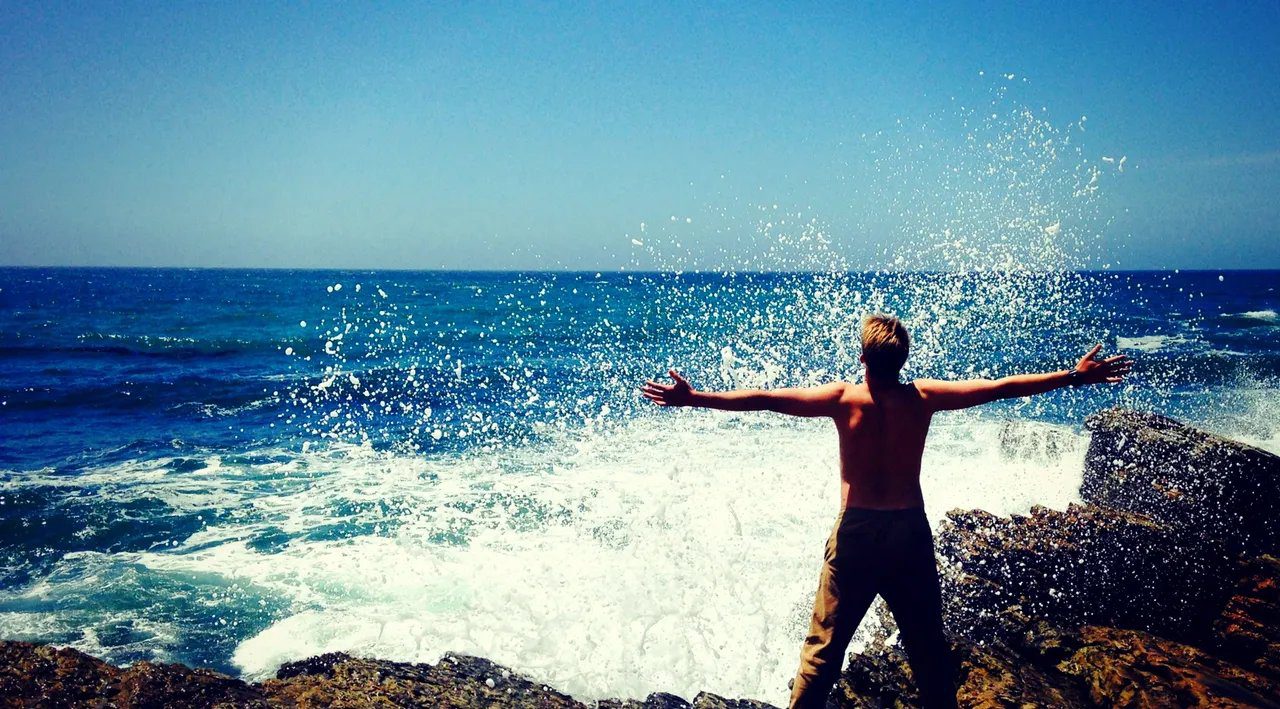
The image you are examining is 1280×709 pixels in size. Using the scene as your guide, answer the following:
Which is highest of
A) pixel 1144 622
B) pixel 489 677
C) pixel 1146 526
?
pixel 1146 526

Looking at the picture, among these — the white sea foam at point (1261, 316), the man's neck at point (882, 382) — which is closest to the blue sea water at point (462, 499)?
the man's neck at point (882, 382)

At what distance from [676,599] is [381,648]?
272 centimetres

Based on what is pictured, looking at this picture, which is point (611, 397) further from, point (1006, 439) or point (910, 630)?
point (910, 630)

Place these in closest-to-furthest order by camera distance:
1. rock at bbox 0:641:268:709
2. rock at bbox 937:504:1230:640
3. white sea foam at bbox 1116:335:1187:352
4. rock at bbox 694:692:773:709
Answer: rock at bbox 0:641:268:709 < rock at bbox 694:692:773:709 < rock at bbox 937:504:1230:640 < white sea foam at bbox 1116:335:1187:352

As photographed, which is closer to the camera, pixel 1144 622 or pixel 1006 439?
pixel 1144 622

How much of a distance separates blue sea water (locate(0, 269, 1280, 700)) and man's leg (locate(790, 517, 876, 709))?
230 centimetres

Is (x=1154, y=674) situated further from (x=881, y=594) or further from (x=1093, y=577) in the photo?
(x=881, y=594)

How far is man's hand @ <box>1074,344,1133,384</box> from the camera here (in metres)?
3.23

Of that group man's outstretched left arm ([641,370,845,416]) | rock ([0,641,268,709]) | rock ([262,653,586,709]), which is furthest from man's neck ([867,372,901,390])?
rock ([0,641,268,709])

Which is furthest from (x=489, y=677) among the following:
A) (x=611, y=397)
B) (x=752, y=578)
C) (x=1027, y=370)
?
(x=1027, y=370)

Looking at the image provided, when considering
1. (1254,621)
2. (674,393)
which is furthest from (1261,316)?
(674,393)

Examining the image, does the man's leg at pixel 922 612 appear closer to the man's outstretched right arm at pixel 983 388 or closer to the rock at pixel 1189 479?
the man's outstretched right arm at pixel 983 388

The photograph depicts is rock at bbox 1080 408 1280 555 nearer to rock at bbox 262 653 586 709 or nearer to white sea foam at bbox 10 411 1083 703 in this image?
white sea foam at bbox 10 411 1083 703

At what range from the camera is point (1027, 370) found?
22812 millimetres
